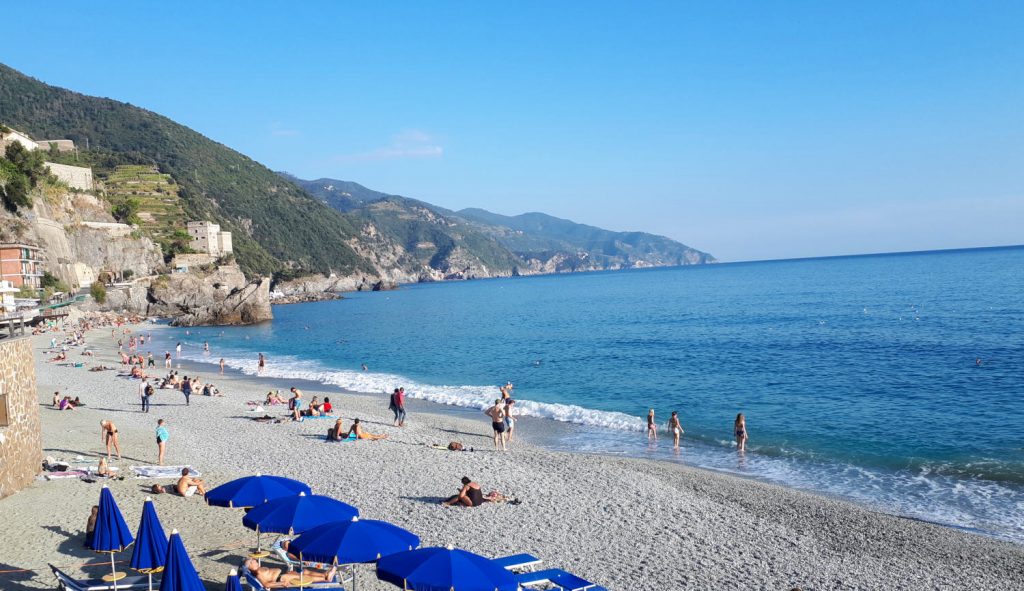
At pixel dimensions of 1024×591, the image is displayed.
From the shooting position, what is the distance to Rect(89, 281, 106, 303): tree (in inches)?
2704

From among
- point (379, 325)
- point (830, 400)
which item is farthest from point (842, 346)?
point (379, 325)

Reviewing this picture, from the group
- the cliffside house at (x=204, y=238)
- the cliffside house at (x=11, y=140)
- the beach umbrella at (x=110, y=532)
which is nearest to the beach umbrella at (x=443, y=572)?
the beach umbrella at (x=110, y=532)

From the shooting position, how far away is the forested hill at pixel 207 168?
13575 cm

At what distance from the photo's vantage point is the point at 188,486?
539 inches

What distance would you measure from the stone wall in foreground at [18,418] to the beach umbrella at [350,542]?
25.1 feet

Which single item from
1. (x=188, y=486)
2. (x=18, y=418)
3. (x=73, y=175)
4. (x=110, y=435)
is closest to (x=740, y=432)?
(x=188, y=486)

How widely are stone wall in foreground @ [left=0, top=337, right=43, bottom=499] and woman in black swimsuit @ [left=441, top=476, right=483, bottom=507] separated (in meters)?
8.34

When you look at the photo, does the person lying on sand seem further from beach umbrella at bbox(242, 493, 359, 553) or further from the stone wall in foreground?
beach umbrella at bbox(242, 493, 359, 553)

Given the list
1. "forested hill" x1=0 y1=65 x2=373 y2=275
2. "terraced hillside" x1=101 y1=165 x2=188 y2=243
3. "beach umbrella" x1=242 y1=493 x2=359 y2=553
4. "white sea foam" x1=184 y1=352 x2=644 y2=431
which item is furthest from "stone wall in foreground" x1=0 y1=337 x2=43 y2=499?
"forested hill" x1=0 y1=65 x2=373 y2=275

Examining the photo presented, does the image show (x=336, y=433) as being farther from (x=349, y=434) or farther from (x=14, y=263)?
(x=14, y=263)

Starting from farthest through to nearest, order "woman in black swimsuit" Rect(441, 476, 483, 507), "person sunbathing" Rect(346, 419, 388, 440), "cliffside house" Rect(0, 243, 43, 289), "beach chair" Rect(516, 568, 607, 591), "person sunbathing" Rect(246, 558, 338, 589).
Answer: "cliffside house" Rect(0, 243, 43, 289) → "person sunbathing" Rect(346, 419, 388, 440) → "woman in black swimsuit" Rect(441, 476, 483, 507) → "person sunbathing" Rect(246, 558, 338, 589) → "beach chair" Rect(516, 568, 607, 591)

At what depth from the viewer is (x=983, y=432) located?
2017cm

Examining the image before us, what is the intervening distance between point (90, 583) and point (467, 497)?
663 cm

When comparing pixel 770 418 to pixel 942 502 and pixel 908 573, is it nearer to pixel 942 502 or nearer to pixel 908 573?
pixel 942 502
